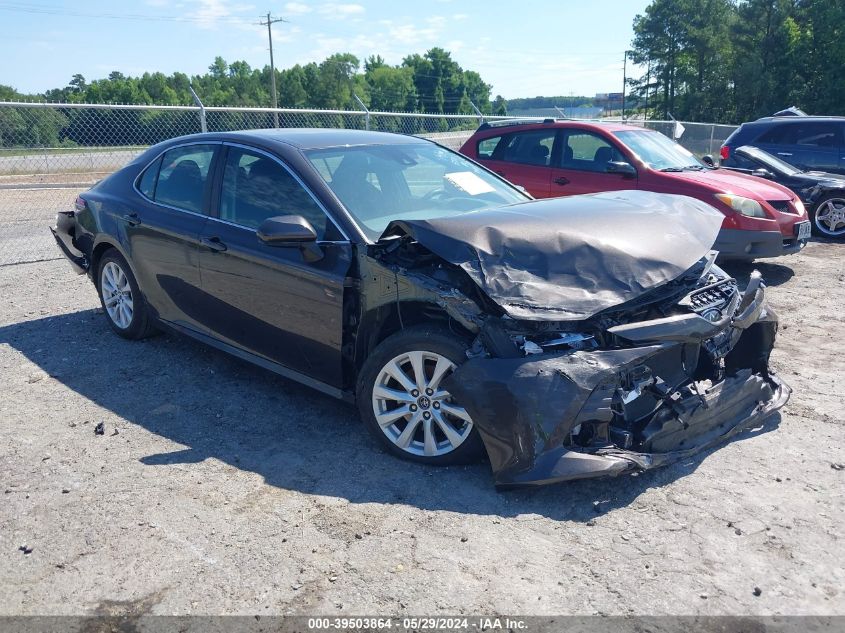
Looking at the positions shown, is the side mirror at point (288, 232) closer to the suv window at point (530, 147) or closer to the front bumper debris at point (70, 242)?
the front bumper debris at point (70, 242)

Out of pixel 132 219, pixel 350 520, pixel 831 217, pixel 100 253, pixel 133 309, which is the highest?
pixel 132 219

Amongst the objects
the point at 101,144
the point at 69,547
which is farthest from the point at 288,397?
the point at 101,144

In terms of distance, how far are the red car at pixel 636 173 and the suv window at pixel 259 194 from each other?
16.3 ft

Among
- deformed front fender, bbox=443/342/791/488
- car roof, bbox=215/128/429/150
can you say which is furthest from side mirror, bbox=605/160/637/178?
deformed front fender, bbox=443/342/791/488

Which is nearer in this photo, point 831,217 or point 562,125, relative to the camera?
point 562,125

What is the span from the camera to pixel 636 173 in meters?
8.38

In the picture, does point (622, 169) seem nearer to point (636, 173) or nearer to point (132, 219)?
point (636, 173)

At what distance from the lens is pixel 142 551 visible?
310cm

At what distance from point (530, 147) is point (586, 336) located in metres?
6.21

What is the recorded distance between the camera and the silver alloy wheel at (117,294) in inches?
226

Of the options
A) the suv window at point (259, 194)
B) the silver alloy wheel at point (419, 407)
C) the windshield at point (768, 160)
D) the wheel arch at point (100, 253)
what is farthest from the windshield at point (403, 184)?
the windshield at point (768, 160)

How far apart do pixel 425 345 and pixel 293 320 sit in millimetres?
1006

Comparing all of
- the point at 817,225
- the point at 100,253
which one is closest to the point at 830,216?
the point at 817,225

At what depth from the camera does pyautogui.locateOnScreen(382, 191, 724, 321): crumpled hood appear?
11.3 feet
